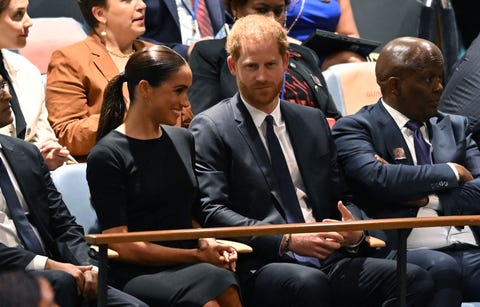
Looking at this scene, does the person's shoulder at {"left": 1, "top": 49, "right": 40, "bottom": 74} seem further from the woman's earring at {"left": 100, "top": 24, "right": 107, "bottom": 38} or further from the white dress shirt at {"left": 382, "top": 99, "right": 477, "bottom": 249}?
the white dress shirt at {"left": 382, "top": 99, "right": 477, "bottom": 249}

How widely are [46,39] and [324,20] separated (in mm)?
1325

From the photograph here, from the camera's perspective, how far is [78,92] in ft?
14.4

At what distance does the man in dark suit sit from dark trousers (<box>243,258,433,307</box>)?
0.54 meters

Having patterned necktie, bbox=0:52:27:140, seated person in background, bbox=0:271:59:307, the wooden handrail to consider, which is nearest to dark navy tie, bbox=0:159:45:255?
the wooden handrail

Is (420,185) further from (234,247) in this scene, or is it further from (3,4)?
(3,4)

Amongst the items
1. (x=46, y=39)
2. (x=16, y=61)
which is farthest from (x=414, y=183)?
(x=46, y=39)

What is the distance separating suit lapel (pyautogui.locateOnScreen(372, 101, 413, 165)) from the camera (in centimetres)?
405

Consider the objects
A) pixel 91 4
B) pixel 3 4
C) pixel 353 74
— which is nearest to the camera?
pixel 3 4

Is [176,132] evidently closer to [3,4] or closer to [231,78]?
[231,78]

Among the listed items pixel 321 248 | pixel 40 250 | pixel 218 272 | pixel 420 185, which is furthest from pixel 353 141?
pixel 40 250

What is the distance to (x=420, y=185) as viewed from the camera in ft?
12.9

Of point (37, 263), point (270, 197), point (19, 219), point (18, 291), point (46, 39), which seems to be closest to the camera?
point (18, 291)

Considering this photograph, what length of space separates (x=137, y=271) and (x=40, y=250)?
0.32 metres

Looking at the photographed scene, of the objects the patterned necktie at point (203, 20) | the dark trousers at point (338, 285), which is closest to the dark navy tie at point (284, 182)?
the dark trousers at point (338, 285)
